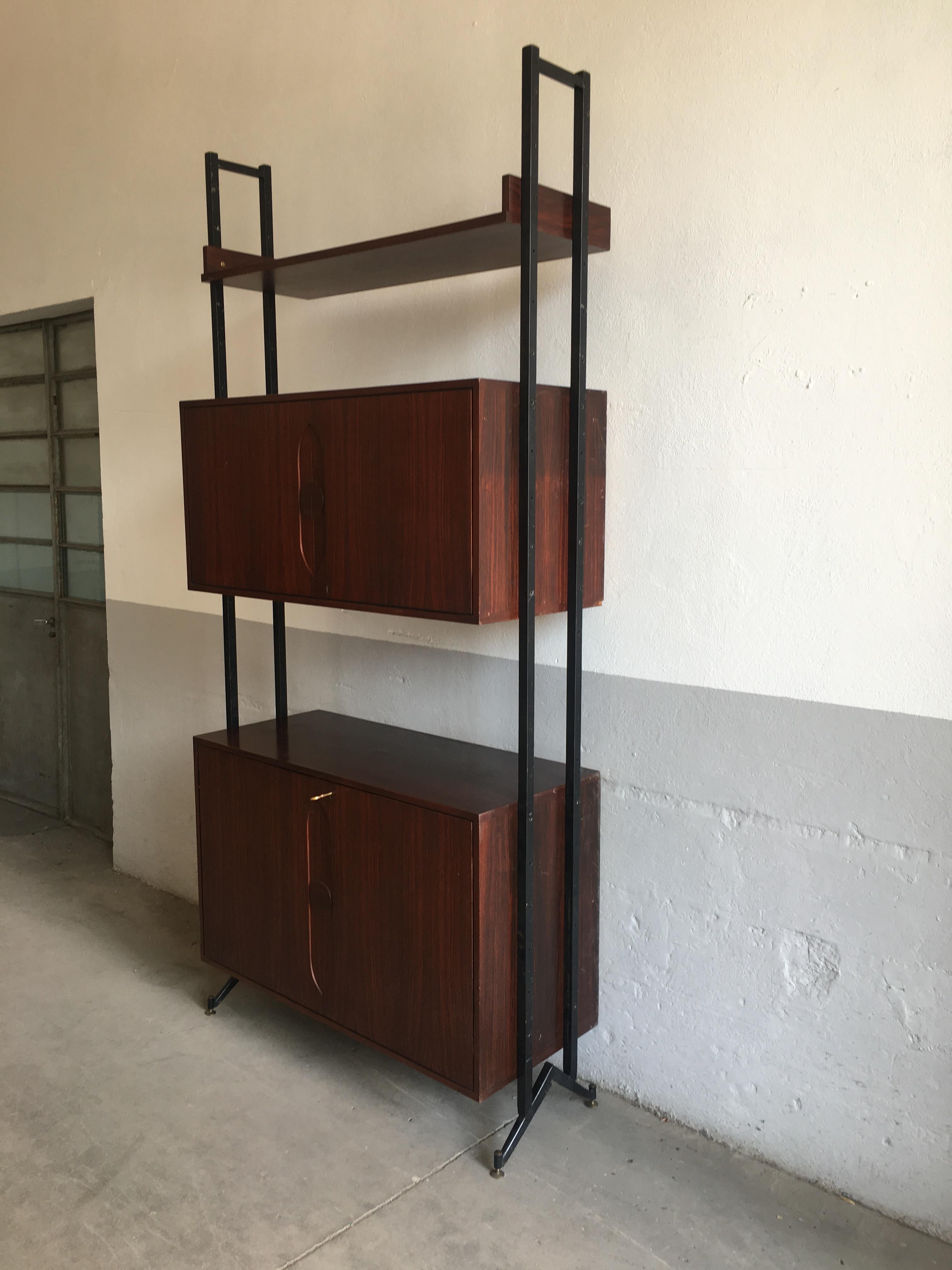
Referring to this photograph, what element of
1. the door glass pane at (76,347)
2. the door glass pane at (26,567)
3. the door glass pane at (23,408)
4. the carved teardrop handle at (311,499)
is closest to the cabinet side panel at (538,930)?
the carved teardrop handle at (311,499)

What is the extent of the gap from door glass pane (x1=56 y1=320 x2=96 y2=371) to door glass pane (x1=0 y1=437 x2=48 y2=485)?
0.38m

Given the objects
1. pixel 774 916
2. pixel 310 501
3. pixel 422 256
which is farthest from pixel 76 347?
pixel 774 916

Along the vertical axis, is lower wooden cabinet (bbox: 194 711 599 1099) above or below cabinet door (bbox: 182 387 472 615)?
below

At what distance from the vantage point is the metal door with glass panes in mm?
4371

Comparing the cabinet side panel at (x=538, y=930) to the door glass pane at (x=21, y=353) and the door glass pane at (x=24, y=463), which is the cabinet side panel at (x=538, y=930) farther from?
the door glass pane at (x=21, y=353)

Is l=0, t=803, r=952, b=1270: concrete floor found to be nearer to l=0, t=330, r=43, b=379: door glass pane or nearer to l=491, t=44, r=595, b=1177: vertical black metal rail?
l=491, t=44, r=595, b=1177: vertical black metal rail

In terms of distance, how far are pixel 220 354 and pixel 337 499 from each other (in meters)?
0.81

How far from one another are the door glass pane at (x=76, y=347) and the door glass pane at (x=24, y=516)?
1.96 ft

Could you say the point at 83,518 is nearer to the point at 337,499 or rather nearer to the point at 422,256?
the point at 337,499

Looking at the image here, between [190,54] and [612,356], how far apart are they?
2.03 m

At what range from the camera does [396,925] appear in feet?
8.28

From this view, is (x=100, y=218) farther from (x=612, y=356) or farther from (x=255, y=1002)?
(x=255, y=1002)

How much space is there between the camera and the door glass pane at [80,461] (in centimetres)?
431

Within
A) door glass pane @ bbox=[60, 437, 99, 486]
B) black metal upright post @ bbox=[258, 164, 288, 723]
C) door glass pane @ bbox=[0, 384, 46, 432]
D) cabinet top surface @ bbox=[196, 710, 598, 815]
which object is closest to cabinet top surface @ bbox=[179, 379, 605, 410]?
black metal upright post @ bbox=[258, 164, 288, 723]
